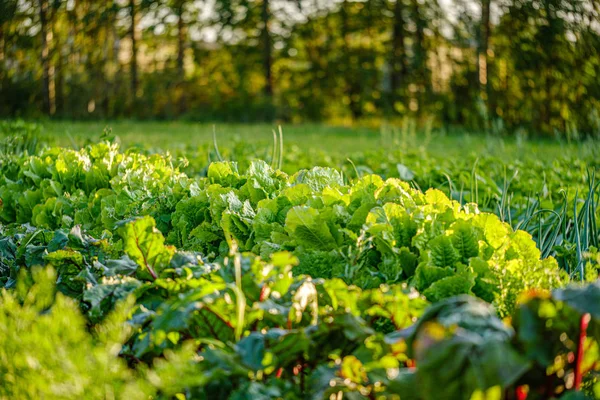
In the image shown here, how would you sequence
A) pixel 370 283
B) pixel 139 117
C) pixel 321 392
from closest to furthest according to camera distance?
1. pixel 321 392
2. pixel 370 283
3. pixel 139 117

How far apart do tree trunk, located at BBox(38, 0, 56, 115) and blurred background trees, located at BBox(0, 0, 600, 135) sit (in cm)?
3

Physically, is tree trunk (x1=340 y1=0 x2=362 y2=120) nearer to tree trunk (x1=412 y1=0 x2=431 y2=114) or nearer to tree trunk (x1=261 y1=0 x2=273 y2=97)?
tree trunk (x1=412 y1=0 x2=431 y2=114)

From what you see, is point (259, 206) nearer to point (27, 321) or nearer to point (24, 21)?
point (27, 321)

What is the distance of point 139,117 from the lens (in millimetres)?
14586

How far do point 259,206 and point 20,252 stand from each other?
101cm

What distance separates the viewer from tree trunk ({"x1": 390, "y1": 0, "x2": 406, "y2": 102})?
1441cm

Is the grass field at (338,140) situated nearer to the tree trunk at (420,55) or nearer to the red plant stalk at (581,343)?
the tree trunk at (420,55)

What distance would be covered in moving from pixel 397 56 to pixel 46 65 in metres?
7.77

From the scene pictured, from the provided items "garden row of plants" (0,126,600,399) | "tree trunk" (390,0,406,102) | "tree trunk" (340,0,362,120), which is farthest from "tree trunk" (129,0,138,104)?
"garden row of plants" (0,126,600,399)

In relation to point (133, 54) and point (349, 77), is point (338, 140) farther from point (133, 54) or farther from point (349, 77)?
point (133, 54)

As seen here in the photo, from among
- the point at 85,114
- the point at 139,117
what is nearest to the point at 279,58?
the point at 139,117

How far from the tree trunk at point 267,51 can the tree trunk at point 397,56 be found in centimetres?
298

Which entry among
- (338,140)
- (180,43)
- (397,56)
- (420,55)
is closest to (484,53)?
(420,55)

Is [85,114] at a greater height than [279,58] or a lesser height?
lesser
